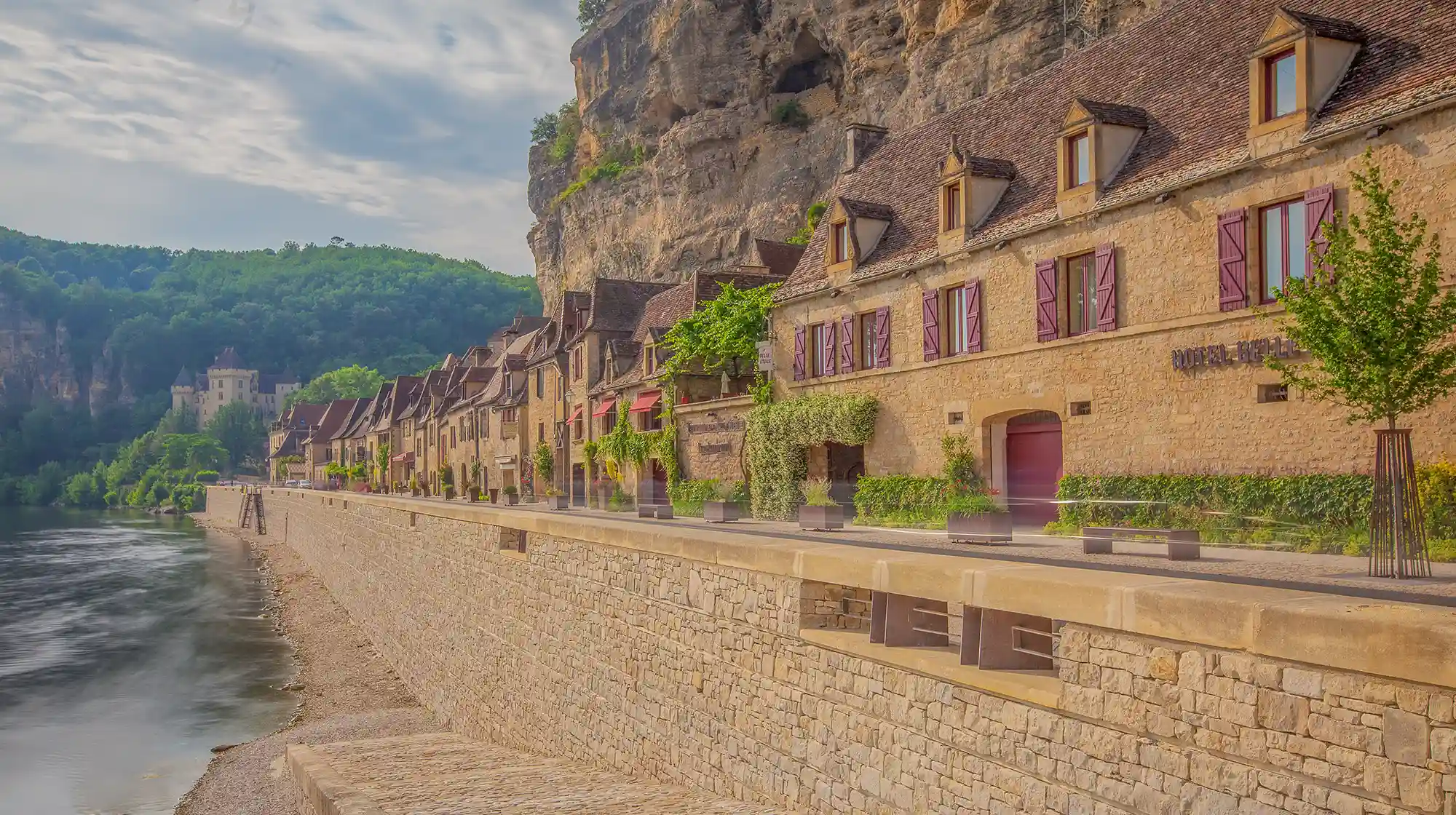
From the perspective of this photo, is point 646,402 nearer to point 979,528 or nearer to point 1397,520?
point 979,528

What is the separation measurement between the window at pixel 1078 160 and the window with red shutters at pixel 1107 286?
1648 mm

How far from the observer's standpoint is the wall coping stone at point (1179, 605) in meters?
5.34

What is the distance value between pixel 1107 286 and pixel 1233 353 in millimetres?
3101

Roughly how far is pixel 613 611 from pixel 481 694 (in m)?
6.83

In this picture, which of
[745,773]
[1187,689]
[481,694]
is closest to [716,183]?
[481,694]

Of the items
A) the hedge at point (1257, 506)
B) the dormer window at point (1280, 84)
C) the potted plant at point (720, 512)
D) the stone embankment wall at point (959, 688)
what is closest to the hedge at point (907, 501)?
the hedge at point (1257, 506)

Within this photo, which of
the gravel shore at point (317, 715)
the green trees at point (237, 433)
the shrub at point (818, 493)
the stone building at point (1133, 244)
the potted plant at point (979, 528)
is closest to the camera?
the stone building at point (1133, 244)

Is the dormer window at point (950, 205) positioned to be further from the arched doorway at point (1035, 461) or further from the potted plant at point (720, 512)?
the potted plant at point (720, 512)

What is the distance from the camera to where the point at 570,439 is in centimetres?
5022

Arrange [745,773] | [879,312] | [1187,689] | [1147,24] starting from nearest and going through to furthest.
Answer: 1. [1187,689]
2. [745,773]
3. [1147,24]
4. [879,312]

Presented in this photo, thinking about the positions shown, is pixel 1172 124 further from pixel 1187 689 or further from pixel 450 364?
pixel 450 364

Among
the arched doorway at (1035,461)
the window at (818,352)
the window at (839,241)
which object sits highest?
the window at (839,241)

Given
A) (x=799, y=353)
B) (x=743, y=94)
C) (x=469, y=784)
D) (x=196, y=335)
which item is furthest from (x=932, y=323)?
(x=196, y=335)

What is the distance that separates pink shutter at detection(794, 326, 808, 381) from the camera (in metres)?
31.4
